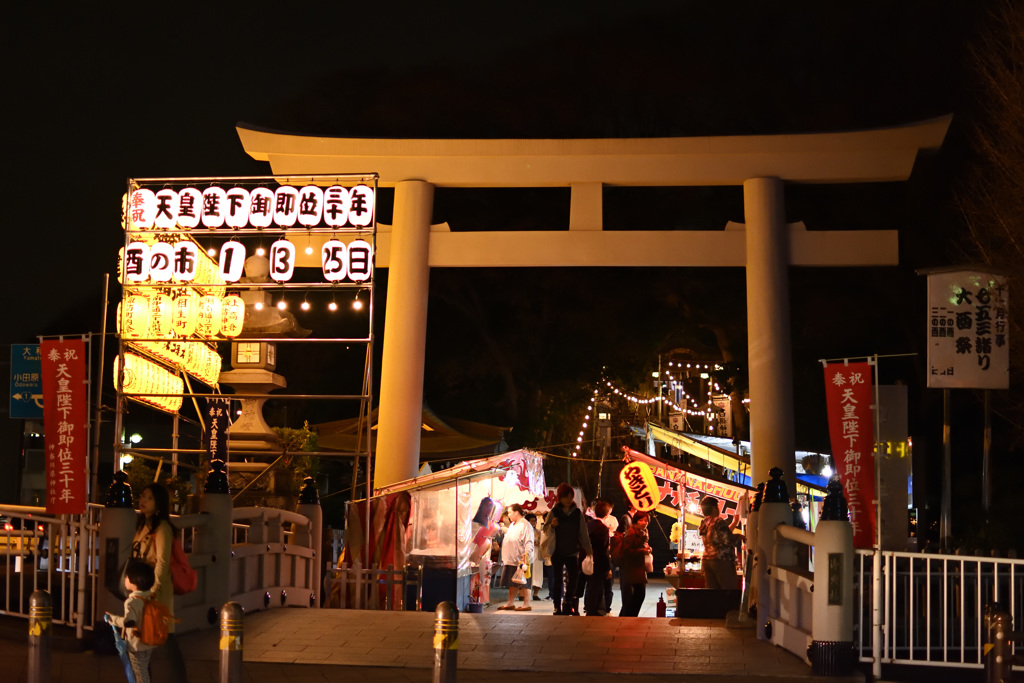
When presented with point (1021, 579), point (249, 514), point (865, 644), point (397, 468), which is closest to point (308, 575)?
point (249, 514)

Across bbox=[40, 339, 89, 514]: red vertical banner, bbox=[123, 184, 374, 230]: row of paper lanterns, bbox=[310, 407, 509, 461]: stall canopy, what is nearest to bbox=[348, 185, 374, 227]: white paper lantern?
bbox=[123, 184, 374, 230]: row of paper lanterns

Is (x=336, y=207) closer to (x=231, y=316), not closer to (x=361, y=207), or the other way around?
(x=361, y=207)

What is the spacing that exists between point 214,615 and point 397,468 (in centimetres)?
798

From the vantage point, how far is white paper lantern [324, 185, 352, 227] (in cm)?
→ 1734

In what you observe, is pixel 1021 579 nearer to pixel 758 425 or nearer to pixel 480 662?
pixel 480 662

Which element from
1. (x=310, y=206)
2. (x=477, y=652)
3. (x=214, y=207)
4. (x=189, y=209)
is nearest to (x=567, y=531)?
(x=477, y=652)

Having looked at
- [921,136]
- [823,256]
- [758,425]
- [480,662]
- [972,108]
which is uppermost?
[972,108]

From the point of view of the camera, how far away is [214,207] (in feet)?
57.7

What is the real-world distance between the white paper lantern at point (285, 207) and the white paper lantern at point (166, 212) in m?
1.58

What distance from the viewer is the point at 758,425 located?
18.1 meters

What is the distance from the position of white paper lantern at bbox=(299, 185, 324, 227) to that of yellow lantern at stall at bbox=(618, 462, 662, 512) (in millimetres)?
6536

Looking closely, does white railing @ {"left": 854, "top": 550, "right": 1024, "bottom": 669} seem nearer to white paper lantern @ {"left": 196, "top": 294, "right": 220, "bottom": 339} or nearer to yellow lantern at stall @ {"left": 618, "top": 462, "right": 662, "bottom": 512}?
yellow lantern at stall @ {"left": 618, "top": 462, "right": 662, "bottom": 512}

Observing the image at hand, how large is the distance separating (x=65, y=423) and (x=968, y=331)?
1074 cm

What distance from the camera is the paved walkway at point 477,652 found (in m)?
8.55
